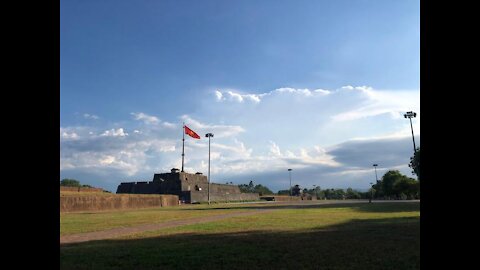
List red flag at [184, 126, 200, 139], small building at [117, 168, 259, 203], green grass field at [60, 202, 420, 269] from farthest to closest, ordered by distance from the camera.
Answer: small building at [117, 168, 259, 203], red flag at [184, 126, 200, 139], green grass field at [60, 202, 420, 269]

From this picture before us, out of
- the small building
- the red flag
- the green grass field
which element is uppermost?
the red flag

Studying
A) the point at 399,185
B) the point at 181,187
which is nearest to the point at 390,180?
the point at 399,185

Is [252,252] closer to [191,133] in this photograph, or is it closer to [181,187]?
[191,133]

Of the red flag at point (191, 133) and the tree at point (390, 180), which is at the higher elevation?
the red flag at point (191, 133)

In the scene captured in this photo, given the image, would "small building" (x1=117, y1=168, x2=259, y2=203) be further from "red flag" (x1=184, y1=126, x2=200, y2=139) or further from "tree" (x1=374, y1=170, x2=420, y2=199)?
"tree" (x1=374, y1=170, x2=420, y2=199)

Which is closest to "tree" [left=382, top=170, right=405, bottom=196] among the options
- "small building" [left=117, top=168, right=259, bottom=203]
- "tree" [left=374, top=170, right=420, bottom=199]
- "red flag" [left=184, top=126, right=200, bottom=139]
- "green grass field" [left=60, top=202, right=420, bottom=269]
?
"tree" [left=374, top=170, right=420, bottom=199]

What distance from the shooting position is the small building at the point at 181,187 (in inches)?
2767

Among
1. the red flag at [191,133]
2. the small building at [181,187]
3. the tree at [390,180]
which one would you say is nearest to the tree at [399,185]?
the tree at [390,180]

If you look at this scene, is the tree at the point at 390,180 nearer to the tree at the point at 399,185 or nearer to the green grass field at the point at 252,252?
the tree at the point at 399,185

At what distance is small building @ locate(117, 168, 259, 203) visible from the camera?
70275 mm

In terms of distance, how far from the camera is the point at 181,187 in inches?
2778

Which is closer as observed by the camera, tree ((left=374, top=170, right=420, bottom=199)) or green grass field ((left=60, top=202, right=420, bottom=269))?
green grass field ((left=60, top=202, right=420, bottom=269))
